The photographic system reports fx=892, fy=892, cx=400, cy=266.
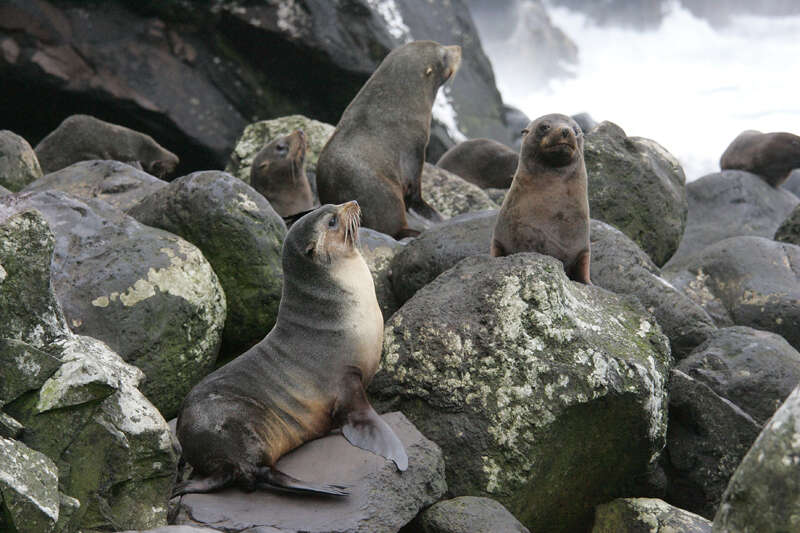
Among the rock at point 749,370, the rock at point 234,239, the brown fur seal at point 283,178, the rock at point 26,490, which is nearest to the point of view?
the rock at point 26,490

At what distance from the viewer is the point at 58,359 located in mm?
3080

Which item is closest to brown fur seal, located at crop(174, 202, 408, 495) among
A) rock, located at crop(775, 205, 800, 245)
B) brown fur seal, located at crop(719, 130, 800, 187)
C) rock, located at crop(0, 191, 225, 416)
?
rock, located at crop(0, 191, 225, 416)

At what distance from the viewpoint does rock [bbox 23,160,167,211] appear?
6793mm

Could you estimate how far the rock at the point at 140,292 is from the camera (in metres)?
4.69

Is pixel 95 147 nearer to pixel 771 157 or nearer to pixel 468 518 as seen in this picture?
pixel 468 518

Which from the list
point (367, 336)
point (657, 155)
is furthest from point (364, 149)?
point (367, 336)

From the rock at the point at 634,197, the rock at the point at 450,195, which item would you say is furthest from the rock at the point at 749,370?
the rock at the point at 450,195

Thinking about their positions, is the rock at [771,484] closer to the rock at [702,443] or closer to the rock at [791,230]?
the rock at [702,443]

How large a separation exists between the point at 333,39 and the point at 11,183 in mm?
5517

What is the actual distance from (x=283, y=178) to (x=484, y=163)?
304 centimetres

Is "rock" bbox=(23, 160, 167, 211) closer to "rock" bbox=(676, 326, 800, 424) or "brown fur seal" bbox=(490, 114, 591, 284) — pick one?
"brown fur seal" bbox=(490, 114, 591, 284)

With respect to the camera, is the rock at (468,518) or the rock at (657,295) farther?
the rock at (657,295)

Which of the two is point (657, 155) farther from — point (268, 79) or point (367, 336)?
point (268, 79)

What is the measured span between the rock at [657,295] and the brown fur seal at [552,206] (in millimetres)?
545
